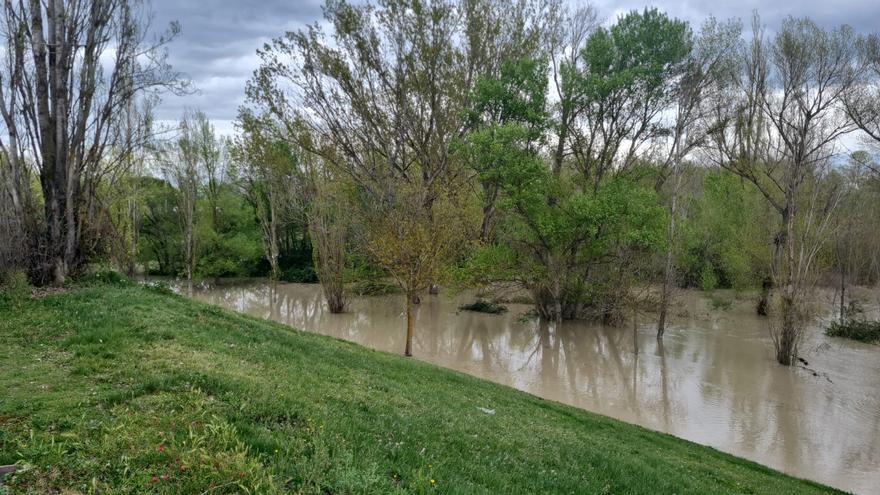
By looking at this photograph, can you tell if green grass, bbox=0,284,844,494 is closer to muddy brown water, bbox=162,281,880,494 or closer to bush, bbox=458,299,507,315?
muddy brown water, bbox=162,281,880,494

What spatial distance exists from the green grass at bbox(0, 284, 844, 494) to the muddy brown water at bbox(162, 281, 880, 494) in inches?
128

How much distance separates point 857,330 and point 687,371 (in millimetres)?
12436

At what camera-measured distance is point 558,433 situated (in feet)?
28.0

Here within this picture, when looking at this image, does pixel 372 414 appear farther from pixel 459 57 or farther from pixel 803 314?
pixel 459 57

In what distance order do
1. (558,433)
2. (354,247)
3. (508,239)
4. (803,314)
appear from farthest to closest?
(354,247) → (508,239) → (803,314) → (558,433)

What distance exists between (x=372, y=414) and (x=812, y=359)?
72.6 feet

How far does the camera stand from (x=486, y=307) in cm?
3052

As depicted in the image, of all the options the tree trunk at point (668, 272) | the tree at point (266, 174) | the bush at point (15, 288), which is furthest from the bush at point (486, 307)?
the bush at point (15, 288)

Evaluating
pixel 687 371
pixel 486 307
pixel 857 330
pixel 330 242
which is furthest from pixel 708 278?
pixel 330 242

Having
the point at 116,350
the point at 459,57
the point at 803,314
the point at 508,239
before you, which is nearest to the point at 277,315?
the point at 508,239

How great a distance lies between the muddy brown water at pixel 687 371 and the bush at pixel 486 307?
627mm

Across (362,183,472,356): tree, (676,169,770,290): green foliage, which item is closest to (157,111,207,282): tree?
(362,183,472,356): tree

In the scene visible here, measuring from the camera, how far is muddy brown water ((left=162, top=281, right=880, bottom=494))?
1316cm

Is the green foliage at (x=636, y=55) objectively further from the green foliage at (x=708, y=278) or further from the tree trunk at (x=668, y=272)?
the green foliage at (x=708, y=278)
